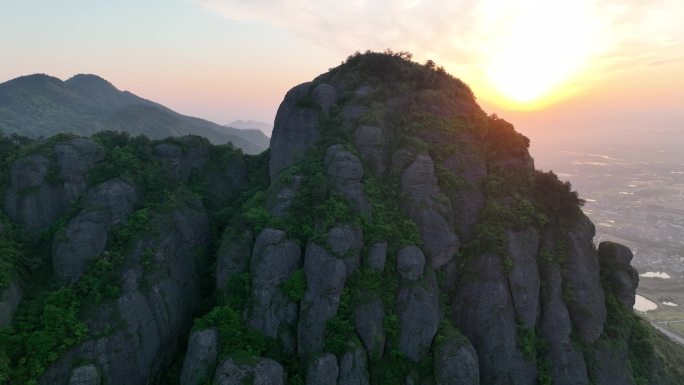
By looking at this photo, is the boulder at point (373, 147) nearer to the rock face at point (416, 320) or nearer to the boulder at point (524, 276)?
the rock face at point (416, 320)

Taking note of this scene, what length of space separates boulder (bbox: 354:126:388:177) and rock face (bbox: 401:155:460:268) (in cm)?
291

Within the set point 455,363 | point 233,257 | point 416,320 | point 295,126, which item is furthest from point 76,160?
point 455,363

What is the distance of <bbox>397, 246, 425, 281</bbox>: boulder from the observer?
29.9m

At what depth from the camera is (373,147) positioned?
38.4 meters

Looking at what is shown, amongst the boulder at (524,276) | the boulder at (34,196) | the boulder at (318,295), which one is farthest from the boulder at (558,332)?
the boulder at (34,196)

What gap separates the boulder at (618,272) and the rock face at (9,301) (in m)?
53.6

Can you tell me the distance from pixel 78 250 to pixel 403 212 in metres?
28.9

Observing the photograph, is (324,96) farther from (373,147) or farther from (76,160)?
(76,160)

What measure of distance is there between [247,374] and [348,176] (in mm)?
18803

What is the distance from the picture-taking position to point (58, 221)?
109ft

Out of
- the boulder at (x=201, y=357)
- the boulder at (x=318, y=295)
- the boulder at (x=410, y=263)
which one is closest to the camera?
the boulder at (x=201, y=357)

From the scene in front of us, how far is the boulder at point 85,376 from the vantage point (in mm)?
24719

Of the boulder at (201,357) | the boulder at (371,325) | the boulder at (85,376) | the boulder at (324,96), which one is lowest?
the boulder at (85,376)

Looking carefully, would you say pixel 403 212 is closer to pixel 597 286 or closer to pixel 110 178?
pixel 597 286
